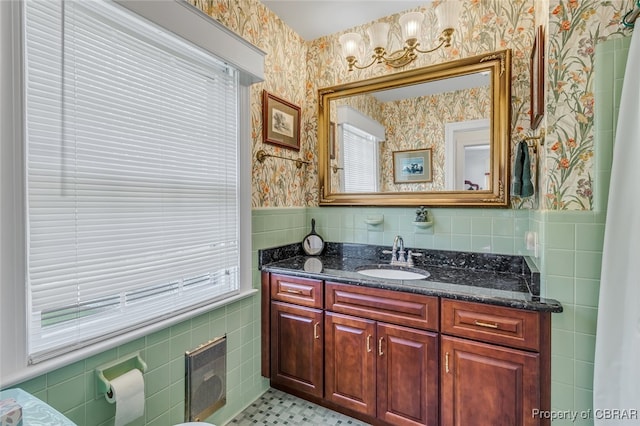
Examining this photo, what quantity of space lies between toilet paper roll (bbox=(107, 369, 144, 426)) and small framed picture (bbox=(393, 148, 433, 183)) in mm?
1909

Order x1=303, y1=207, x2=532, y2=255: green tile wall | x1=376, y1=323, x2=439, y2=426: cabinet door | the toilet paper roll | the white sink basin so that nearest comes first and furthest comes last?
the toilet paper roll < x1=376, y1=323, x2=439, y2=426: cabinet door < x1=303, y1=207, x2=532, y2=255: green tile wall < the white sink basin

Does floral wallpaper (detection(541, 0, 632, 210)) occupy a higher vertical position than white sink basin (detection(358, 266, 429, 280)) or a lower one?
higher

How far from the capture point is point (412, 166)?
7.18ft

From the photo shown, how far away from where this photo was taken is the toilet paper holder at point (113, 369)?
4.01 ft

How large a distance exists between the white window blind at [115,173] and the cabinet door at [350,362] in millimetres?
729

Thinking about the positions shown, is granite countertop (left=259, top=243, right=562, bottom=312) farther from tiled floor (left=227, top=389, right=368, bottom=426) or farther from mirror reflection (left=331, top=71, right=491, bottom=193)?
tiled floor (left=227, top=389, right=368, bottom=426)

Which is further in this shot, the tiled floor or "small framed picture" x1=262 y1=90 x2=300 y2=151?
"small framed picture" x1=262 y1=90 x2=300 y2=151

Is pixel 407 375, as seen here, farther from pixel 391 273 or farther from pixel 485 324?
pixel 391 273

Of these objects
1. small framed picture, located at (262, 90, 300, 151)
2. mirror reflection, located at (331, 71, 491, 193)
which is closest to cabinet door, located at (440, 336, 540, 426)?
mirror reflection, located at (331, 71, 491, 193)

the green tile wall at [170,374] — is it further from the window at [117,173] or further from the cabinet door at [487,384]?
the cabinet door at [487,384]

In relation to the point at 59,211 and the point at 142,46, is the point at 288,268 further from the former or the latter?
the point at 142,46

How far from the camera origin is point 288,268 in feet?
6.52

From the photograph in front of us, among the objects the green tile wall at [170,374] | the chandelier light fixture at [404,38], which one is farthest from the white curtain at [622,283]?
the green tile wall at [170,374]

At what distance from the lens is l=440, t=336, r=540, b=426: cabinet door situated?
4.38 ft
